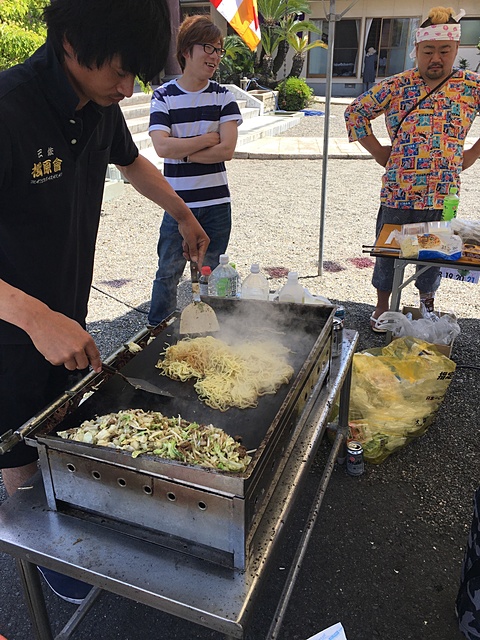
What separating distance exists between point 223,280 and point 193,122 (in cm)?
166

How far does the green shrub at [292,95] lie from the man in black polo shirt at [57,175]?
2015cm

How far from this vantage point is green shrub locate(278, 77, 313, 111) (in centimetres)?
2052

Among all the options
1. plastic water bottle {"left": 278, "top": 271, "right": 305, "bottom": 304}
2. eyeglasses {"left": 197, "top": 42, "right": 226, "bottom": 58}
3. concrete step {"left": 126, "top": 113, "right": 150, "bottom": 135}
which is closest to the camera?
plastic water bottle {"left": 278, "top": 271, "right": 305, "bottom": 304}

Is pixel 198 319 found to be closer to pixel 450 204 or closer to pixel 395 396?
pixel 395 396

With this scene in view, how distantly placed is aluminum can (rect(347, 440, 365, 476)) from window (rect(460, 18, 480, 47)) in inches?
1147

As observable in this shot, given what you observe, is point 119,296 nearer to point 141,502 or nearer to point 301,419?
point 301,419

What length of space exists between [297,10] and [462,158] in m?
22.0

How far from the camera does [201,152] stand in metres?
4.17

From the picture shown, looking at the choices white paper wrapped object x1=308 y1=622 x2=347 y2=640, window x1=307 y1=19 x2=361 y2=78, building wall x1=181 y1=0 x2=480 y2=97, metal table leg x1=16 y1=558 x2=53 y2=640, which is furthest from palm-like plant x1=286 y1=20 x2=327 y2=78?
metal table leg x1=16 y1=558 x2=53 y2=640

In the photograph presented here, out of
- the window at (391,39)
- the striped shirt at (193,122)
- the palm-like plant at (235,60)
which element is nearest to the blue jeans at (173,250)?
the striped shirt at (193,122)

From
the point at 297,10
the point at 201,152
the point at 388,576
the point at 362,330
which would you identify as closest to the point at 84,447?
the point at 388,576

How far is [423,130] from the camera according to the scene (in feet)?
13.8

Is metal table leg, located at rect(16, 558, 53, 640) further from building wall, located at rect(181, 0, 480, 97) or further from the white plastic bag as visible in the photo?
building wall, located at rect(181, 0, 480, 97)

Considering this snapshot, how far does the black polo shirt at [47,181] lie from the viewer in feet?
5.56
